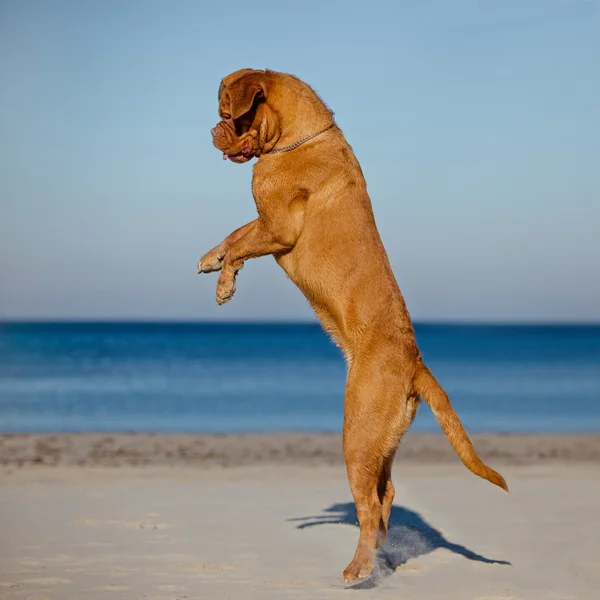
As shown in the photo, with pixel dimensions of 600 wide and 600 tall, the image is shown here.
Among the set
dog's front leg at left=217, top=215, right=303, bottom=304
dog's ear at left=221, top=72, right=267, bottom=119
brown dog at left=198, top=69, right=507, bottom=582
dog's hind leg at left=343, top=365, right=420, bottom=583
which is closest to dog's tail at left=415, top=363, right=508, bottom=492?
brown dog at left=198, top=69, right=507, bottom=582

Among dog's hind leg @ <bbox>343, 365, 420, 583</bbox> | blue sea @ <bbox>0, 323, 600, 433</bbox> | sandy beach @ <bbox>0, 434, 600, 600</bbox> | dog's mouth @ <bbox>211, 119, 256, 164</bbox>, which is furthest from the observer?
blue sea @ <bbox>0, 323, 600, 433</bbox>

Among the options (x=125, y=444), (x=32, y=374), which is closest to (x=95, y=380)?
(x=32, y=374)

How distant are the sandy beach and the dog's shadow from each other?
2 centimetres

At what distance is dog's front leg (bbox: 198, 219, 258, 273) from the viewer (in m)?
6.11

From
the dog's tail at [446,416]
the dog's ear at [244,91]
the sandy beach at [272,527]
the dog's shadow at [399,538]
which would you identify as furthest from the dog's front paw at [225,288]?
the dog's shadow at [399,538]

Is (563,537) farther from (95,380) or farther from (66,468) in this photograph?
(95,380)

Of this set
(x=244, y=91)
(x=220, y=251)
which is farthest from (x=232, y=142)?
(x=220, y=251)

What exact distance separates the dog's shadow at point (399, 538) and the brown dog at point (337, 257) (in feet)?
1.18

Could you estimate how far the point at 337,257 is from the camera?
19.1 feet

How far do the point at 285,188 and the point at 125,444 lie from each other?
9015 millimetres

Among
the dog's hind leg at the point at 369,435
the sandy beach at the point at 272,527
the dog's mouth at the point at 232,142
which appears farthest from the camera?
the dog's mouth at the point at 232,142

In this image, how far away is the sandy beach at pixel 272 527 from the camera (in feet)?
19.3

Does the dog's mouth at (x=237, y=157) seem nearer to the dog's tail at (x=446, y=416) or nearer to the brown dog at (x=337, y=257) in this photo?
the brown dog at (x=337, y=257)

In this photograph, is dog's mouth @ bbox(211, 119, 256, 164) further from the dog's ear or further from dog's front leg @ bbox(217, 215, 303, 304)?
dog's front leg @ bbox(217, 215, 303, 304)
